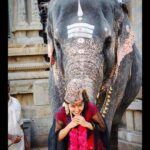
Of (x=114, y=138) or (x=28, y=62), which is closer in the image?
(x=114, y=138)

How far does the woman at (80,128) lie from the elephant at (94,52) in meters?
0.07

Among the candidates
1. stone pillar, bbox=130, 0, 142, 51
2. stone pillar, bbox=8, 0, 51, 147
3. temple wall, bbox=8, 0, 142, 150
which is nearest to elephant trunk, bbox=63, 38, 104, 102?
stone pillar, bbox=130, 0, 142, 51

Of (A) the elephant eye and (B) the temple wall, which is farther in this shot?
(B) the temple wall

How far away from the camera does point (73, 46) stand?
281 cm

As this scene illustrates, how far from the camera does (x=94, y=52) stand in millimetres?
2828

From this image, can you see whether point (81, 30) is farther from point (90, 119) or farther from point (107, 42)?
point (90, 119)

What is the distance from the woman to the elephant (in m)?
0.07

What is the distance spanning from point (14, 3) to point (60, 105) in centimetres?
145

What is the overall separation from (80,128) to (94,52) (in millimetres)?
409

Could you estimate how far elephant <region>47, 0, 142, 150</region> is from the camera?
279 centimetres

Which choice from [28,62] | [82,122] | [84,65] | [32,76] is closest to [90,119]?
[82,122]

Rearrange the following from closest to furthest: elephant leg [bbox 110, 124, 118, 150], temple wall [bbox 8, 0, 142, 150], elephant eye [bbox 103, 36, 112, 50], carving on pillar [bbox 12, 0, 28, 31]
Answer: elephant eye [bbox 103, 36, 112, 50] → elephant leg [bbox 110, 124, 118, 150] → temple wall [bbox 8, 0, 142, 150] → carving on pillar [bbox 12, 0, 28, 31]

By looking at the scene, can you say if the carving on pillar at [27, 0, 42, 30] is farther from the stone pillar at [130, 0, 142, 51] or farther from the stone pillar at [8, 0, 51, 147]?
the stone pillar at [130, 0, 142, 51]

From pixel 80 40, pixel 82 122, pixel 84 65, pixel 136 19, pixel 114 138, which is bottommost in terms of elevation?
pixel 114 138
